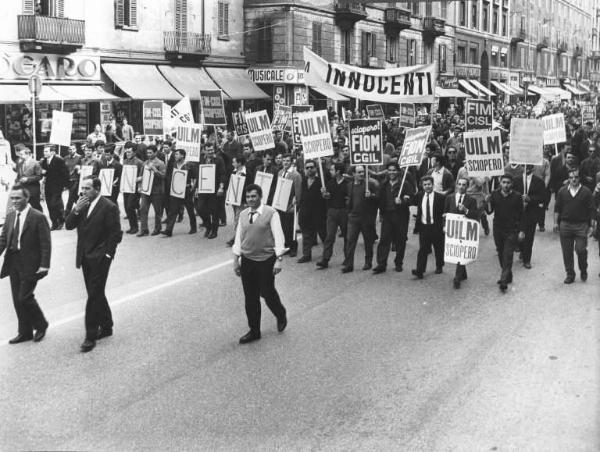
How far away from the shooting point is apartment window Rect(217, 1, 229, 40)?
130ft

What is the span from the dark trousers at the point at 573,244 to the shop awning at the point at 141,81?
2297 cm

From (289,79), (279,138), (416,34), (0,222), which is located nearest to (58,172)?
(0,222)

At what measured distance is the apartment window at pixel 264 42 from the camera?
41.3 m

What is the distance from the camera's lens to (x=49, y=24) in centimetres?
2939

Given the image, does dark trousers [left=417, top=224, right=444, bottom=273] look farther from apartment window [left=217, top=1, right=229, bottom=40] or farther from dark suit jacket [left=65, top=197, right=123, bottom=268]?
apartment window [left=217, top=1, right=229, bottom=40]

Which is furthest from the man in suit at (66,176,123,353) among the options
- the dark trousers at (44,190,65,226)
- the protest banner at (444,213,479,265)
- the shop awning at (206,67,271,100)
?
the shop awning at (206,67,271,100)

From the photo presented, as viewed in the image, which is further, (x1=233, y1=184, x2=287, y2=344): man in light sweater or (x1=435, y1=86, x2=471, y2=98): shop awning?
(x1=435, y1=86, x2=471, y2=98): shop awning

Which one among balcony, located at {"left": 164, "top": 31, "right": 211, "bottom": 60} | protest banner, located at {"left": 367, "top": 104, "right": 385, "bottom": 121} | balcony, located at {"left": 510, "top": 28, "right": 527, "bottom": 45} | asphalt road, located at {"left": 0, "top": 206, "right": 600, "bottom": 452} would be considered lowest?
asphalt road, located at {"left": 0, "top": 206, "right": 600, "bottom": 452}

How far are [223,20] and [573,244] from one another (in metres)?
30.1

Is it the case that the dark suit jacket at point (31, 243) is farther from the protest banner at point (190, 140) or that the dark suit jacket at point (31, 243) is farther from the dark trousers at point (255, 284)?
the protest banner at point (190, 140)

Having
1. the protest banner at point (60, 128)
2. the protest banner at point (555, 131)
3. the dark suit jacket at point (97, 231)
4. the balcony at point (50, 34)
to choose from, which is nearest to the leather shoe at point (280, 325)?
the dark suit jacket at point (97, 231)

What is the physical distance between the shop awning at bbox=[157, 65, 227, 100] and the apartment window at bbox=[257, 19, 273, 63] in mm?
4459

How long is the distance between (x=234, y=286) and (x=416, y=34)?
4696cm

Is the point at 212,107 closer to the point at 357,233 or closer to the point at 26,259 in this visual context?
the point at 357,233
